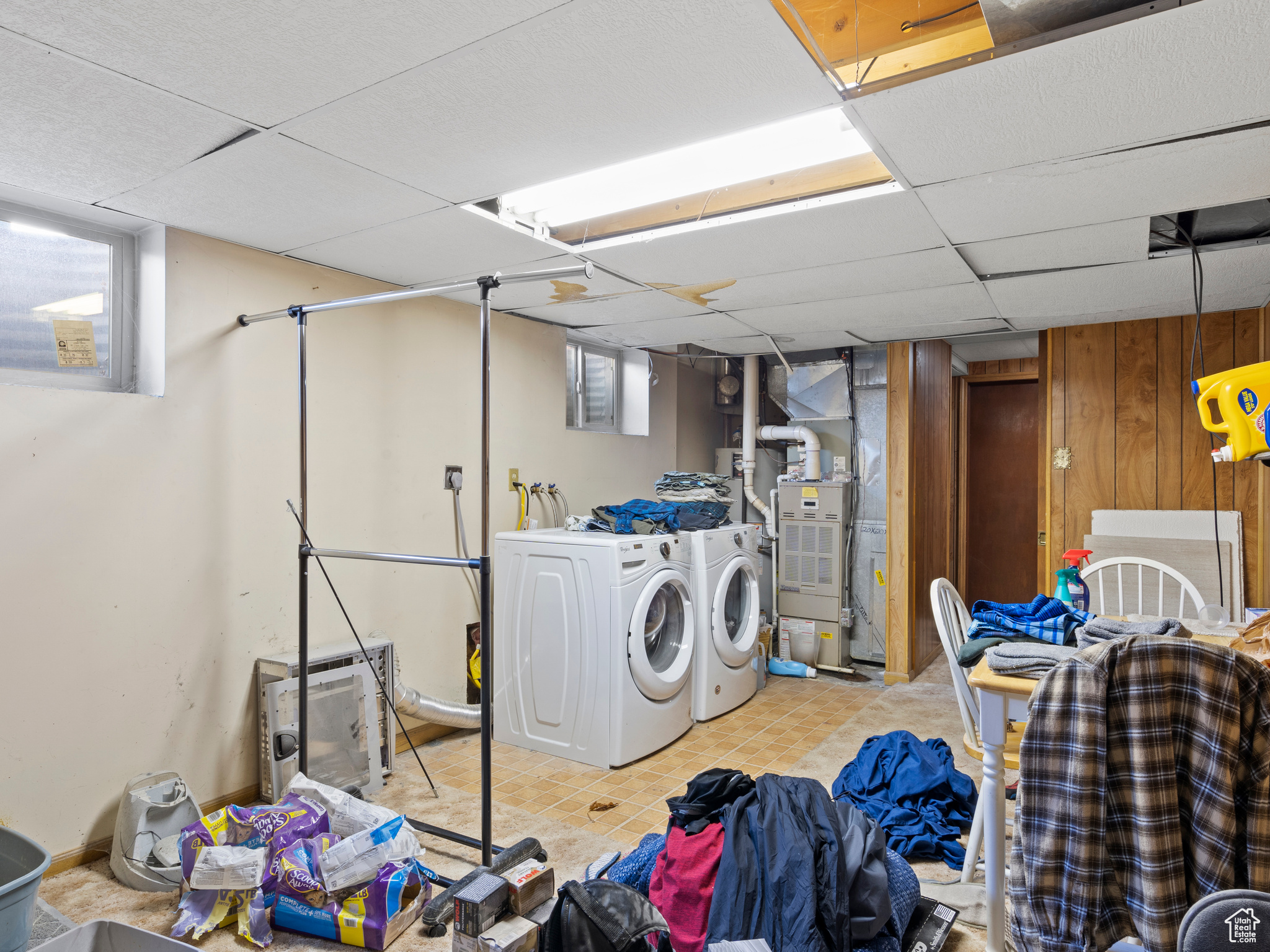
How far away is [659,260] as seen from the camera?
2.72 metres

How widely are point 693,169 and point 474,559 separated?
4.30ft

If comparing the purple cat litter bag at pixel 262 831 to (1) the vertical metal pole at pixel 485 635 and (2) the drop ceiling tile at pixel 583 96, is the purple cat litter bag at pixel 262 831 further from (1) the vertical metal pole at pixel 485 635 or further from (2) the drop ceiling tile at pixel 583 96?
(2) the drop ceiling tile at pixel 583 96

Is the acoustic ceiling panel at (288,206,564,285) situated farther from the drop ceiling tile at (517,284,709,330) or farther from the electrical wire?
the electrical wire

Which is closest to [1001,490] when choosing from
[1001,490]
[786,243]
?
[1001,490]

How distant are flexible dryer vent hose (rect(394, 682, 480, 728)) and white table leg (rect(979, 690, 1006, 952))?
7.07 feet

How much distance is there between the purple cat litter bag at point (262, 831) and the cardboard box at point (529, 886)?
0.66 metres

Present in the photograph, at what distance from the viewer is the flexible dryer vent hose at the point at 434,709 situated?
3.04m

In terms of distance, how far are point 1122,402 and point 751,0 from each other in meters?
3.45

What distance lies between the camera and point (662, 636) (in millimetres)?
3518

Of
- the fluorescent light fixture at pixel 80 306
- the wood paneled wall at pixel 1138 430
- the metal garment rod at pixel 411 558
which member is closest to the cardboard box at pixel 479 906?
the metal garment rod at pixel 411 558

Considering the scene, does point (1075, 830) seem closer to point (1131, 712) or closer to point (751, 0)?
point (1131, 712)

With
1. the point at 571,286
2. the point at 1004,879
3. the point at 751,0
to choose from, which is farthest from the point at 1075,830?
the point at 571,286

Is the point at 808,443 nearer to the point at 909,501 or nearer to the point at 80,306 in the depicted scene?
the point at 909,501

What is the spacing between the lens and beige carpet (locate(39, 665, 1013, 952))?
195 centimetres
